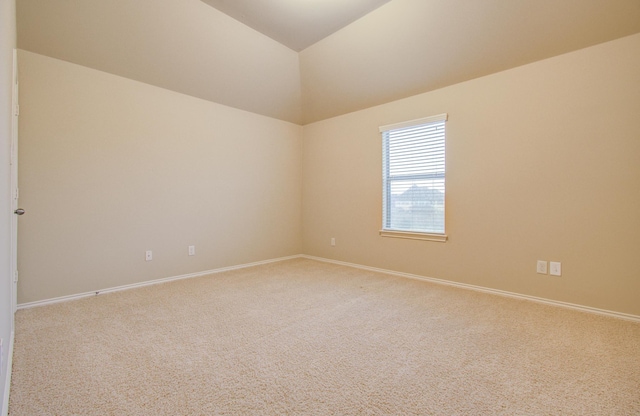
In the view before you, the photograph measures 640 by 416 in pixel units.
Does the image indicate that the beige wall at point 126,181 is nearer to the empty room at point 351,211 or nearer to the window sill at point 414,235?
the empty room at point 351,211

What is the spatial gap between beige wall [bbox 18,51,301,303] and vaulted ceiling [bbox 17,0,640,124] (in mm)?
249

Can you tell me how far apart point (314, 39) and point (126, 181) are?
2.66 m

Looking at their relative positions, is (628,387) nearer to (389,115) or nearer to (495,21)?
(495,21)

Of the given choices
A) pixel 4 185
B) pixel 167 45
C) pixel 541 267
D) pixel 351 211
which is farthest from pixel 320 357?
pixel 167 45

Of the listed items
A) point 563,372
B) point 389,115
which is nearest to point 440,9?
point 389,115

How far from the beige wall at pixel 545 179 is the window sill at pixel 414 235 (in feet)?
0.23

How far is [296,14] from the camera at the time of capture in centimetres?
291

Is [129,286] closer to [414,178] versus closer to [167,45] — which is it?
[167,45]

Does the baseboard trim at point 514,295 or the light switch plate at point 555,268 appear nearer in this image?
the baseboard trim at point 514,295

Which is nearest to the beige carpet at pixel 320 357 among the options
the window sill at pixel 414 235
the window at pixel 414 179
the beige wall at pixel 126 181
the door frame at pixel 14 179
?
the door frame at pixel 14 179

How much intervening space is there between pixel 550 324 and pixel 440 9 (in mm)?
2813

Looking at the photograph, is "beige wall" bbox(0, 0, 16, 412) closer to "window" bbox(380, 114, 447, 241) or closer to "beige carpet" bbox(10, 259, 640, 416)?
"beige carpet" bbox(10, 259, 640, 416)

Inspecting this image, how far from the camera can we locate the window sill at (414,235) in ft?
10.8

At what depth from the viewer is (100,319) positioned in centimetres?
226
